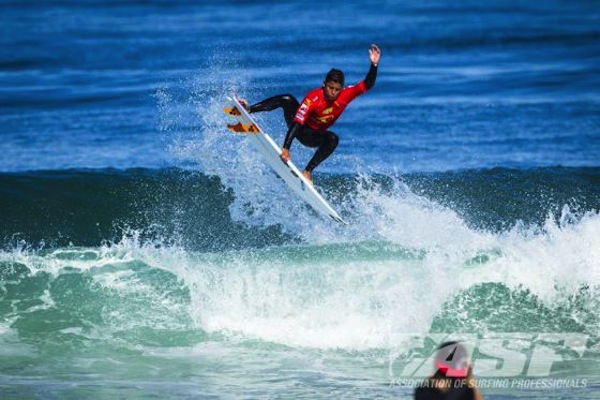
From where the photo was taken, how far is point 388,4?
40.1m

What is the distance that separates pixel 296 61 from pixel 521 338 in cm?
1793

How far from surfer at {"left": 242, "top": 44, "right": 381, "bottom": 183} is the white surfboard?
12cm

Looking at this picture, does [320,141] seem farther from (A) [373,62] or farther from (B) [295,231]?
(B) [295,231]

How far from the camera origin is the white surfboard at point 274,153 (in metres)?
12.6

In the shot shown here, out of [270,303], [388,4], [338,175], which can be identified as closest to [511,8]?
[388,4]

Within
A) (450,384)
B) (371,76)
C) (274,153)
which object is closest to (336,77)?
(371,76)

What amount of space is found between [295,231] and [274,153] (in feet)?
10.0

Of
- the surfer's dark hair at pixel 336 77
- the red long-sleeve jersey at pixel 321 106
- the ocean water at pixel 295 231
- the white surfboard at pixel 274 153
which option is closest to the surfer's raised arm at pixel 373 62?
the red long-sleeve jersey at pixel 321 106

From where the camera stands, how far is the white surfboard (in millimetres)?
12625

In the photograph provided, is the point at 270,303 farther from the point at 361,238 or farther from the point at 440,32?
the point at 440,32

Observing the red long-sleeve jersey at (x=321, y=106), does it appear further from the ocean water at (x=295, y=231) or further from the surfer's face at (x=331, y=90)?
the ocean water at (x=295, y=231)

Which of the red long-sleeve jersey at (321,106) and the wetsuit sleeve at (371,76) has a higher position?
the wetsuit sleeve at (371,76)

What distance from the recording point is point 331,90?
38.7 feet

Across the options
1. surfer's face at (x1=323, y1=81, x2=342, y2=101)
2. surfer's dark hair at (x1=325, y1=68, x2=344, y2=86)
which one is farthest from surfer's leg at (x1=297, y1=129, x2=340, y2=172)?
surfer's dark hair at (x1=325, y1=68, x2=344, y2=86)
